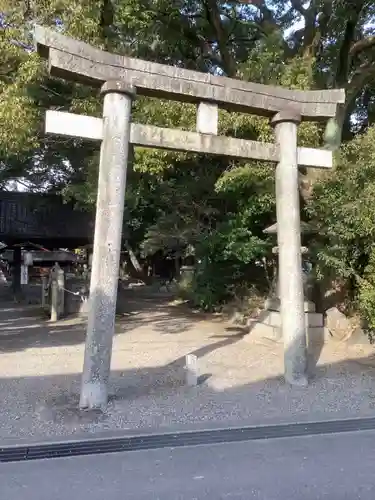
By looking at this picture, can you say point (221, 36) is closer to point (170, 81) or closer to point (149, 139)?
point (170, 81)

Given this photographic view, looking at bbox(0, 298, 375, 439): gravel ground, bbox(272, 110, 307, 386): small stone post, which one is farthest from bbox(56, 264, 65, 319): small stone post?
bbox(272, 110, 307, 386): small stone post

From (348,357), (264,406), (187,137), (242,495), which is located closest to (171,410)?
(264,406)

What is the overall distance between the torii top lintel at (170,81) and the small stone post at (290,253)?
0.28 meters

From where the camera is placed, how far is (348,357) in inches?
373

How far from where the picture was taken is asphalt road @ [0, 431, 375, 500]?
12.0ft

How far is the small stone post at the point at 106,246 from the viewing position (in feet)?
19.6

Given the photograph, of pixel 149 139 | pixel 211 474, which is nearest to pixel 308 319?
pixel 149 139

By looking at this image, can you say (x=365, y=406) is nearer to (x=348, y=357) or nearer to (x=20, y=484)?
(x=348, y=357)

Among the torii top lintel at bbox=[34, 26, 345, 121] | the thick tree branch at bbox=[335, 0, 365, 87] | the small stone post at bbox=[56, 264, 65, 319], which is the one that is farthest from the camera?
the small stone post at bbox=[56, 264, 65, 319]

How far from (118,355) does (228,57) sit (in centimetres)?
734

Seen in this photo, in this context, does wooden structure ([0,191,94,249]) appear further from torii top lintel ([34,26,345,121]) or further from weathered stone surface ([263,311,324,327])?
torii top lintel ([34,26,345,121])

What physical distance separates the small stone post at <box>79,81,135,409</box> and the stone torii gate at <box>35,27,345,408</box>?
0.01m

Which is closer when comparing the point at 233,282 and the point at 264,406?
the point at 264,406

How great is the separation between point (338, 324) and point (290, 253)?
445cm
